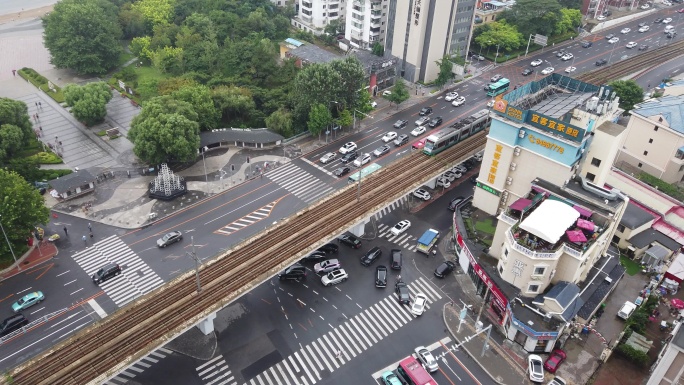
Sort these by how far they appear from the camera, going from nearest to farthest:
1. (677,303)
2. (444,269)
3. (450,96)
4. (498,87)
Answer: (677,303) < (444,269) < (450,96) < (498,87)

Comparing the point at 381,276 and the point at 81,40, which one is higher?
the point at 81,40

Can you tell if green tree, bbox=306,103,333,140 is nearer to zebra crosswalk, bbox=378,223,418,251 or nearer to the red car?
zebra crosswalk, bbox=378,223,418,251

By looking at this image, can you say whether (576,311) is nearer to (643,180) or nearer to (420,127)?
(643,180)

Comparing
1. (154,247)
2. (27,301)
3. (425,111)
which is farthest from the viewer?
(425,111)

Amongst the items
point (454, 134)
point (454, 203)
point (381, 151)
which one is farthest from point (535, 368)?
point (381, 151)

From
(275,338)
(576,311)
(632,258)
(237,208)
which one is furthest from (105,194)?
(632,258)

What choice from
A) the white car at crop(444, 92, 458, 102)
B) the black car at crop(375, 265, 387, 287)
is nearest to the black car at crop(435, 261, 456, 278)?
the black car at crop(375, 265, 387, 287)

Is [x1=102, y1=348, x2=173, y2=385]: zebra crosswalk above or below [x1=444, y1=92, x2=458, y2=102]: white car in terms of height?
below

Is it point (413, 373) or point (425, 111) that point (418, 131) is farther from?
point (413, 373)
